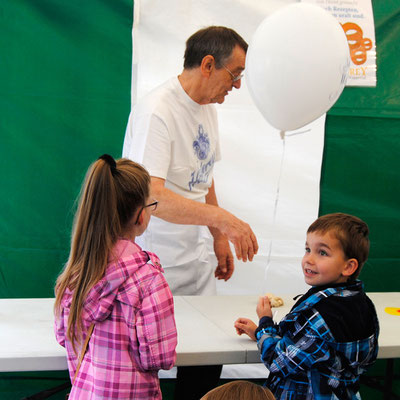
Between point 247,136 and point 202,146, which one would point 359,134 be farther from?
point 202,146

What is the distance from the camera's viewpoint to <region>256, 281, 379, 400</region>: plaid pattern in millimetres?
1427

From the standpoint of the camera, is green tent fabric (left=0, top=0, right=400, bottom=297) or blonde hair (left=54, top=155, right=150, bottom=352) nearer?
blonde hair (left=54, top=155, right=150, bottom=352)

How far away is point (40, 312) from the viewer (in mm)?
1886

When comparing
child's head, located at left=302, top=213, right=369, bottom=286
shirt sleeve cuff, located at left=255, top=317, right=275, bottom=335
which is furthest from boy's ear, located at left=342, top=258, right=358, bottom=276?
shirt sleeve cuff, located at left=255, top=317, right=275, bottom=335

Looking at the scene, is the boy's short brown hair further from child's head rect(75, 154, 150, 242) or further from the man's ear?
the man's ear

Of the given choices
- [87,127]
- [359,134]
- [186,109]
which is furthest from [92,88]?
[359,134]

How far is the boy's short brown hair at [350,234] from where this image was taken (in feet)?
5.12

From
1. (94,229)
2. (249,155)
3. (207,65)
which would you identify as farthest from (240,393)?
(249,155)

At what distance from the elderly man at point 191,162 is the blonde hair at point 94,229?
2.23ft

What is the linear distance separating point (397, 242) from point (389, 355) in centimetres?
176

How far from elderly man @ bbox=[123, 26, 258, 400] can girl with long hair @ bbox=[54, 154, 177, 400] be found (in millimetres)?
697

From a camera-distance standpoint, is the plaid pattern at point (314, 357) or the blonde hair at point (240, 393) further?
the plaid pattern at point (314, 357)

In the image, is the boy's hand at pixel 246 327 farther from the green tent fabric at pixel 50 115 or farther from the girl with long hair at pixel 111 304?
the green tent fabric at pixel 50 115

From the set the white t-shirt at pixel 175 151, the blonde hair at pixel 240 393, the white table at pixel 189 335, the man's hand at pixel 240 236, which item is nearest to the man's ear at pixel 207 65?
the white t-shirt at pixel 175 151
